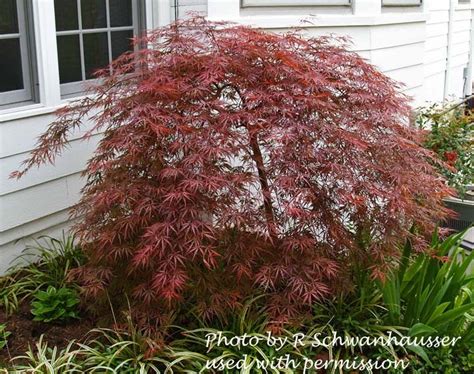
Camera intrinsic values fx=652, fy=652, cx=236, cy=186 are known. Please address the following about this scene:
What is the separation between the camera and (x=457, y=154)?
19.2 feet

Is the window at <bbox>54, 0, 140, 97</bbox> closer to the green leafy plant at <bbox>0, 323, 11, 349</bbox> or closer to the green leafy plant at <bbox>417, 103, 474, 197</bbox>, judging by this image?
the green leafy plant at <bbox>0, 323, 11, 349</bbox>

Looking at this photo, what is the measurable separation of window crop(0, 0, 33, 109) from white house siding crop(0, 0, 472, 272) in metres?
0.10

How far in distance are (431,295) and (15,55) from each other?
9.79ft

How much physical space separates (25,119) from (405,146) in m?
2.38

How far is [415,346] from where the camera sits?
361cm

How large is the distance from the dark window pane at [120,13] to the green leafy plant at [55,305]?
2.08m

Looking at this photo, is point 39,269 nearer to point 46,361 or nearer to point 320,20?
point 46,361

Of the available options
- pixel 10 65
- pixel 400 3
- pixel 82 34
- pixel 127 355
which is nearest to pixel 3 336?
pixel 127 355

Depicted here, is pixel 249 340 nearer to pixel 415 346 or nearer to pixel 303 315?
pixel 303 315

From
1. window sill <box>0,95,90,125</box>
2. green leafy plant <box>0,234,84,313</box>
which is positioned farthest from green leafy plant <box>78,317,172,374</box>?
window sill <box>0,95,90,125</box>

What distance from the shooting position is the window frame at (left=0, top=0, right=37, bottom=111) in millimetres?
4152

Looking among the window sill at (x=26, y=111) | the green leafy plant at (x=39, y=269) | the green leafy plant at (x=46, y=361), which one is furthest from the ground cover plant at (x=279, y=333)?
the window sill at (x=26, y=111)

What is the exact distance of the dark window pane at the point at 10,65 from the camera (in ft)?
13.5

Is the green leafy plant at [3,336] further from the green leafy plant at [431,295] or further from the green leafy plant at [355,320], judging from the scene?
the green leafy plant at [431,295]
